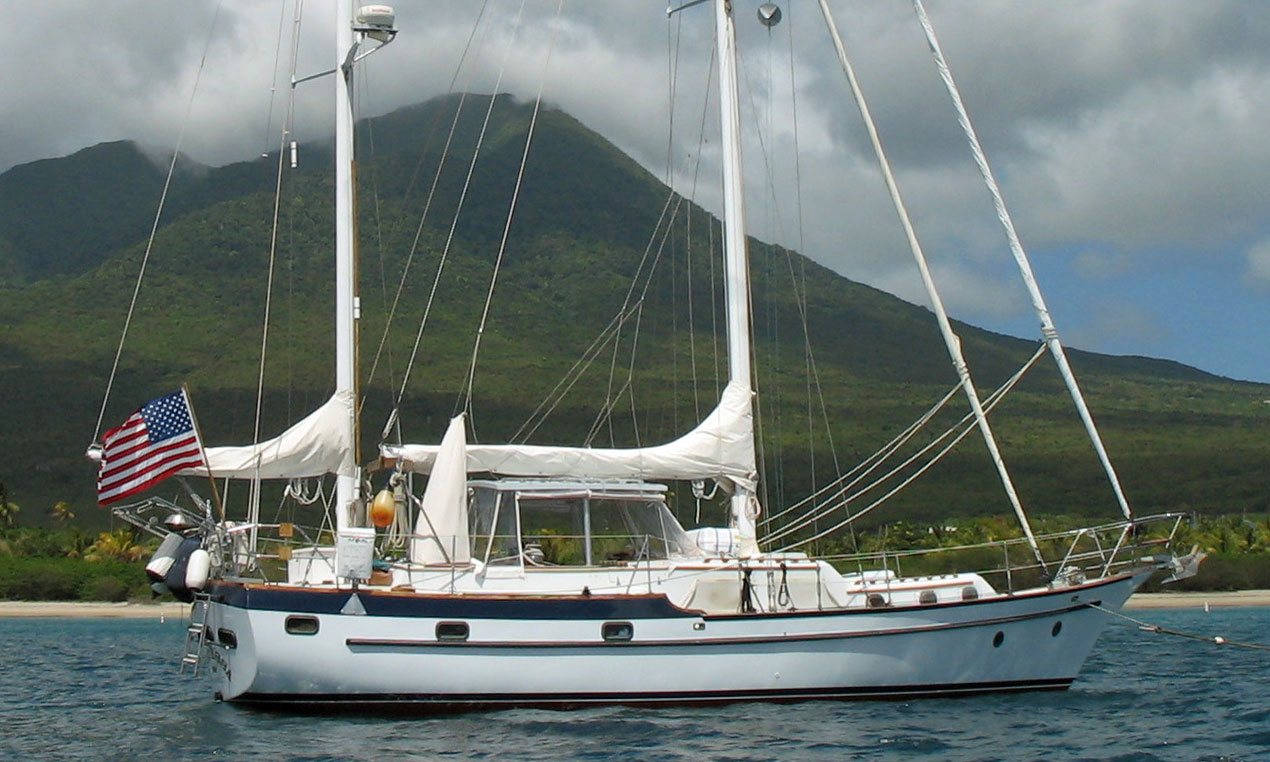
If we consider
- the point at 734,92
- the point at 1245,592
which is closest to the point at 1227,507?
the point at 1245,592

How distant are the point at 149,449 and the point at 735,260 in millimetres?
9381

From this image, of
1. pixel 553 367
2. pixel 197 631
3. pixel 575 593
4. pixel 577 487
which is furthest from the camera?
pixel 553 367

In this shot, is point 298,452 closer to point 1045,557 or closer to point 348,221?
point 348,221

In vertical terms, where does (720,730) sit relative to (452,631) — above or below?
below

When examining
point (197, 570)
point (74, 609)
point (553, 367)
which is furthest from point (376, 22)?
point (553, 367)

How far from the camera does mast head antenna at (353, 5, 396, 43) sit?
23344 mm

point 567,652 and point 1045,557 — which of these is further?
point 1045,557

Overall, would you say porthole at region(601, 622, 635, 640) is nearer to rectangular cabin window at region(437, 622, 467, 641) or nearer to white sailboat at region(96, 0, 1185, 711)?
white sailboat at region(96, 0, 1185, 711)

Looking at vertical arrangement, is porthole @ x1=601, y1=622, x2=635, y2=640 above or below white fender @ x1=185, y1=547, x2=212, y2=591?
below

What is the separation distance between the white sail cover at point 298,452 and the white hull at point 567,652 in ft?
5.81

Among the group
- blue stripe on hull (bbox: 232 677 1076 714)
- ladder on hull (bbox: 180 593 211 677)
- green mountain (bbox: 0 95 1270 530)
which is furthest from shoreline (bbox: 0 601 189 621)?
blue stripe on hull (bbox: 232 677 1076 714)

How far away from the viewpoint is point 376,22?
23.4 meters

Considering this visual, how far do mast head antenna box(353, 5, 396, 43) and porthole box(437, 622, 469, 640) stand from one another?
9035 millimetres

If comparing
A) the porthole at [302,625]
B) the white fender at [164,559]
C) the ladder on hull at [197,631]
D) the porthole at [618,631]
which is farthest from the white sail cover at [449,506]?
the white fender at [164,559]
